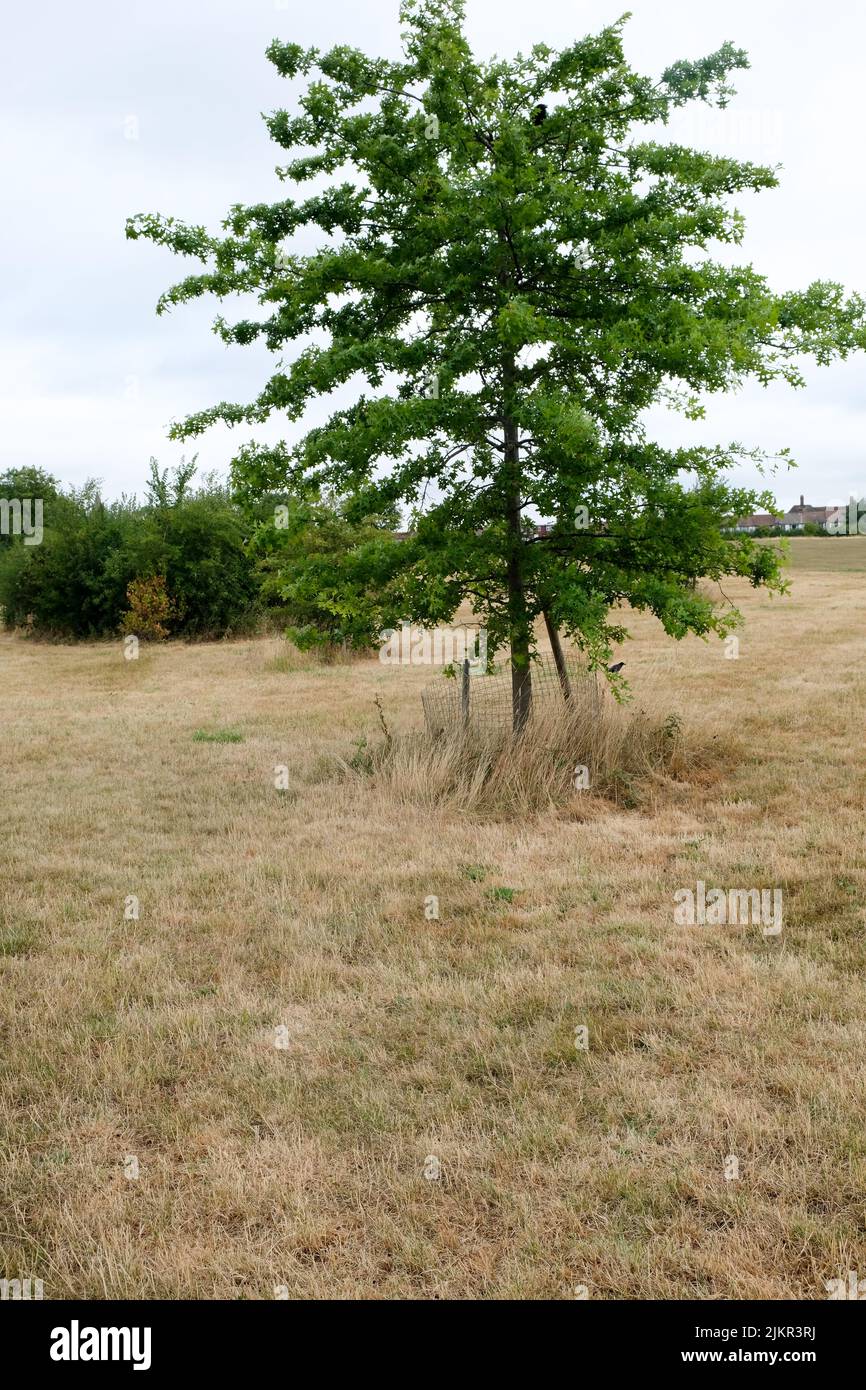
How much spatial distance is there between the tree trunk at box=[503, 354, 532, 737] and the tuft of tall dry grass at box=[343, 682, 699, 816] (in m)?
0.36

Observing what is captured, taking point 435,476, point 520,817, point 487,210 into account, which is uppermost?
point 487,210

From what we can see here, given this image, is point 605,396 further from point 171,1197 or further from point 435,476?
point 171,1197

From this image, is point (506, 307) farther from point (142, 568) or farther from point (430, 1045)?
point (142, 568)

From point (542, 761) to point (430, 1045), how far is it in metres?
4.87

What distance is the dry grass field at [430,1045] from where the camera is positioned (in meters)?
3.35

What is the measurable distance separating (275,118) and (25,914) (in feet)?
25.3

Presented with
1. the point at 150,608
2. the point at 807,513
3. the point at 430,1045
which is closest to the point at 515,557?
the point at 430,1045

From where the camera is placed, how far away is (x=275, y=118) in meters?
9.16

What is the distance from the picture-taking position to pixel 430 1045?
4715mm

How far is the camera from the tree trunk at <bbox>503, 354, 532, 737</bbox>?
9.30m

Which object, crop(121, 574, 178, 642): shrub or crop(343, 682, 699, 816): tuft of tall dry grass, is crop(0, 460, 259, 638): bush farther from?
crop(343, 682, 699, 816): tuft of tall dry grass

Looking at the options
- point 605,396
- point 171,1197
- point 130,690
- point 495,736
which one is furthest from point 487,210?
point 130,690

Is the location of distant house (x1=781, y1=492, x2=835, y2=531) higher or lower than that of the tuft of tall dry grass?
higher

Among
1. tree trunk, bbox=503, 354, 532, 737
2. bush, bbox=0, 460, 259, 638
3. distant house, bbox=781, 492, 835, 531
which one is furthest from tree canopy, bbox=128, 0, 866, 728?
distant house, bbox=781, 492, 835, 531
